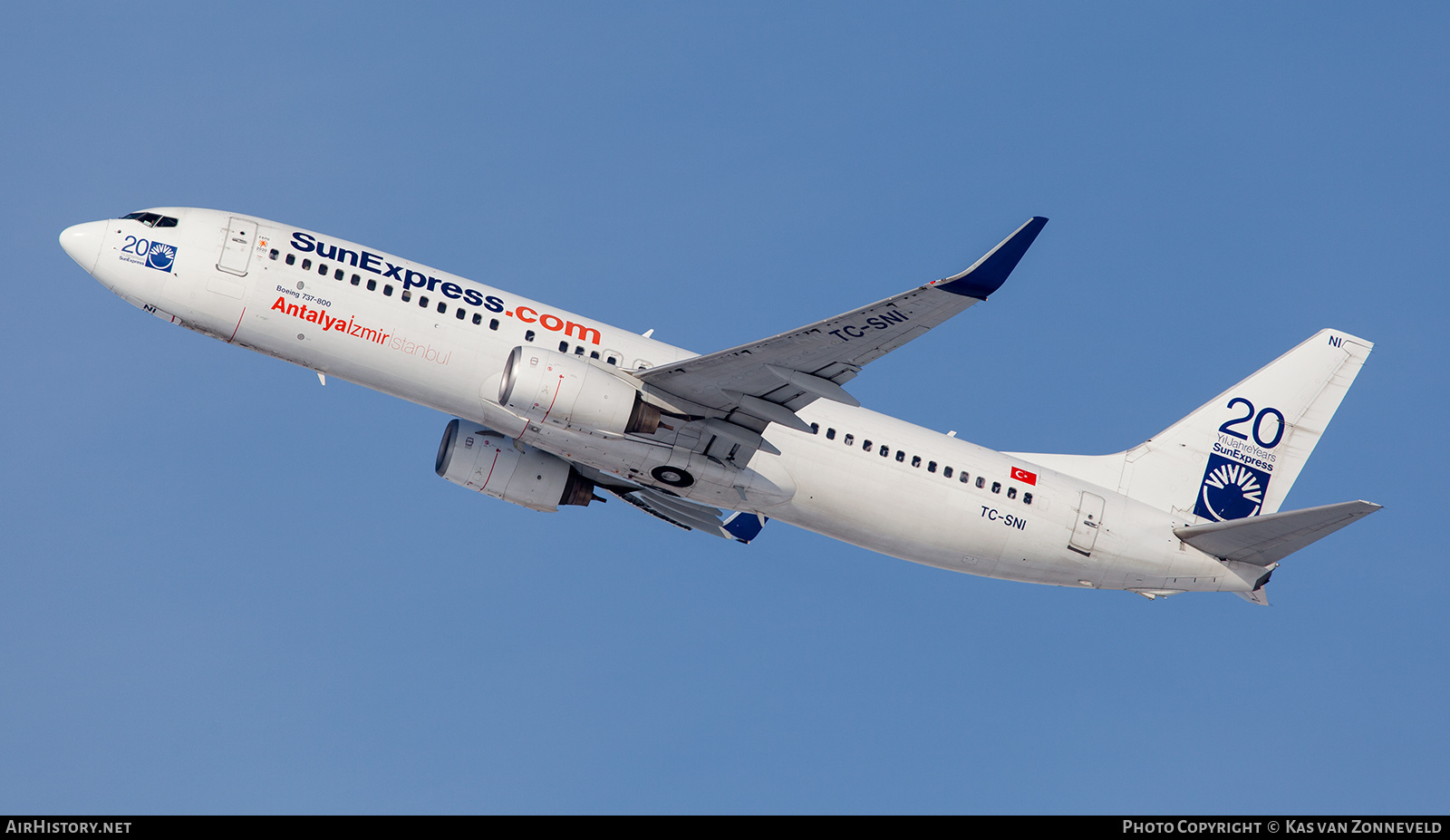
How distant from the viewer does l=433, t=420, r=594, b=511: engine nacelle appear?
3772cm

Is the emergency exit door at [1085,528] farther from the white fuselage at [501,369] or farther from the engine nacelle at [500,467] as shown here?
the engine nacelle at [500,467]

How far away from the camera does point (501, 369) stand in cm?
3353

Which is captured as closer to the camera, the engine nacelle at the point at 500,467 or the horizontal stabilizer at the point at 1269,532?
the horizontal stabilizer at the point at 1269,532

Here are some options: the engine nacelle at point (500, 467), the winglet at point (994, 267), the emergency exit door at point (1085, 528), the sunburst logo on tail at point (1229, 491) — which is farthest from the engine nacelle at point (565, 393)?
the sunburst logo on tail at point (1229, 491)

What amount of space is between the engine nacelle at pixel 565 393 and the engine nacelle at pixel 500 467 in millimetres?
5732

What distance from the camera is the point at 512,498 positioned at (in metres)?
38.1

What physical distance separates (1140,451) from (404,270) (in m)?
23.4

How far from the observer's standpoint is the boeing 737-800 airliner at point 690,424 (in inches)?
1252

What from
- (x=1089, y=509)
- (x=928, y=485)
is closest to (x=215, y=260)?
(x=928, y=485)

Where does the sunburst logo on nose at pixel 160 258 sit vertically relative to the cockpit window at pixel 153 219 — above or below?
below

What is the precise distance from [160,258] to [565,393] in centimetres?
1145

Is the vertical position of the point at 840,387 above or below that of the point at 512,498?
above

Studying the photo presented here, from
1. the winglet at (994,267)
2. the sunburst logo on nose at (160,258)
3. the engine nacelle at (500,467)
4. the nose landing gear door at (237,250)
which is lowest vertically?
the engine nacelle at (500,467)
